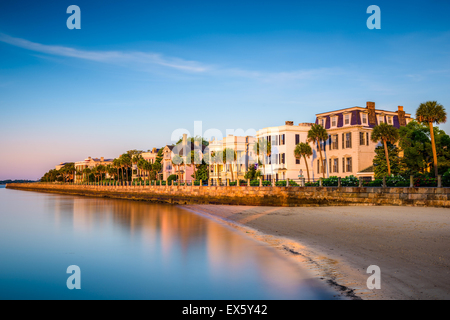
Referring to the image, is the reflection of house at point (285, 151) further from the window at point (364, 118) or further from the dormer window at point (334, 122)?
the window at point (364, 118)

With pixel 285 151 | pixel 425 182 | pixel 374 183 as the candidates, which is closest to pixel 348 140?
pixel 285 151

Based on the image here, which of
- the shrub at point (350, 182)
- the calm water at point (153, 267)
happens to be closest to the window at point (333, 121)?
the shrub at point (350, 182)

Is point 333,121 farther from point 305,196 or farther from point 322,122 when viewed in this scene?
point 305,196

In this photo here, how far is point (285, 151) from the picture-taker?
5356 cm

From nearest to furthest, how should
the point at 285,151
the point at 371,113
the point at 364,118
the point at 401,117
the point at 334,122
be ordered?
the point at 364,118
the point at 371,113
the point at 334,122
the point at 401,117
the point at 285,151

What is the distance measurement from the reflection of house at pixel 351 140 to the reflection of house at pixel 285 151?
12.7 feet

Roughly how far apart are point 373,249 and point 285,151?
137 feet

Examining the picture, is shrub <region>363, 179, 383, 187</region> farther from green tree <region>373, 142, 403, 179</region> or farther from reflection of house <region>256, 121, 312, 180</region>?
reflection of house <region>256, 121, 312, 180</region>

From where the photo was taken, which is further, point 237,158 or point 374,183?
point 237,158

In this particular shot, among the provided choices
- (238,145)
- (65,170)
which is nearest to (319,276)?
(238,145)

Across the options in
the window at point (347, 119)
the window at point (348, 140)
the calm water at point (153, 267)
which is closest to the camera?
the calm water at point (153, 267)

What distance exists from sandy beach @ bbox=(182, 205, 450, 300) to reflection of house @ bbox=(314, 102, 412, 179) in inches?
936

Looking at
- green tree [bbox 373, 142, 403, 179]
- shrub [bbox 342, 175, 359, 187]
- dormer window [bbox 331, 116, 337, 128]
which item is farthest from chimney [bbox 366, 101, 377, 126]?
shrub [bbox 342, 175, 359, 187]

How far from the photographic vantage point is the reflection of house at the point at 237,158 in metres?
68.0
